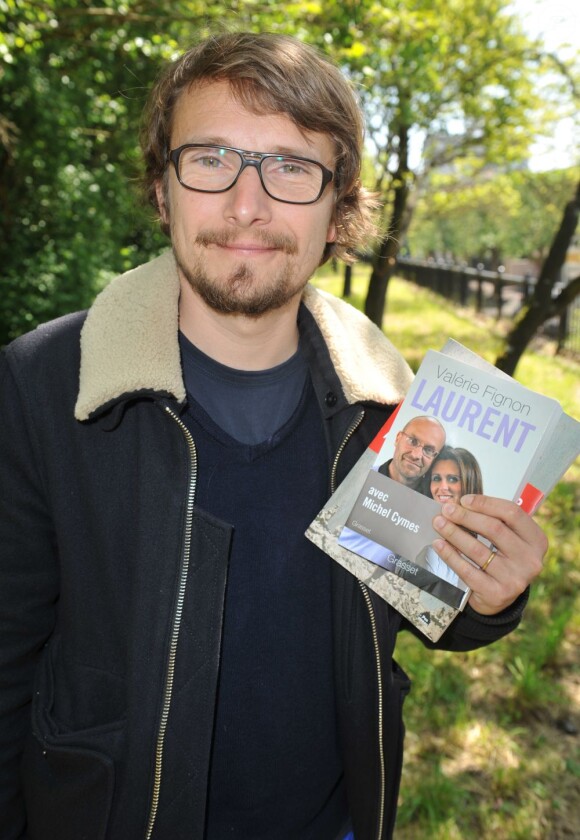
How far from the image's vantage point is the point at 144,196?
246cm

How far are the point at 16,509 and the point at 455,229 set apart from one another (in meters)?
49.2

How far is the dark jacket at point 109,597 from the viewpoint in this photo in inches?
59.1

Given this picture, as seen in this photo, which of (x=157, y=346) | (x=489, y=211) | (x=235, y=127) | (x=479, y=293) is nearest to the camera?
(x=157, y=346)

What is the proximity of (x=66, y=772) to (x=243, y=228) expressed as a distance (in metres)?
1.33

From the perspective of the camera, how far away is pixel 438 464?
5.02 feet

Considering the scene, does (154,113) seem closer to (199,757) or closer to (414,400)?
(414,400)

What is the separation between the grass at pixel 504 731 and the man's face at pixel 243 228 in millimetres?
2424

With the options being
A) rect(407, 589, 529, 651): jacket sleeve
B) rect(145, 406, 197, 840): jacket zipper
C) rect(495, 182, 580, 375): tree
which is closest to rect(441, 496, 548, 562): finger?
rect(407, 589, 529, 651): jacket sleeve

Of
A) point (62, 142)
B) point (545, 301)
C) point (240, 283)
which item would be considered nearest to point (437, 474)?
point (240, 283)

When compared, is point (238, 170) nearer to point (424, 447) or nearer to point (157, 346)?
point (157, 346)

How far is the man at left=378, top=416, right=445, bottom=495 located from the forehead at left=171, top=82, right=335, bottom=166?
783 millimetres

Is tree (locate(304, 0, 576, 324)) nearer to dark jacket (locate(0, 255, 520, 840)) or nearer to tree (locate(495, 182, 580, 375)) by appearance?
tree (locate(495, 182, 580, 375))

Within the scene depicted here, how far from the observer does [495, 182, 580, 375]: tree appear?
6758 millimetres

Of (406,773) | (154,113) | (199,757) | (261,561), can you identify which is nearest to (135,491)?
(261,561)
